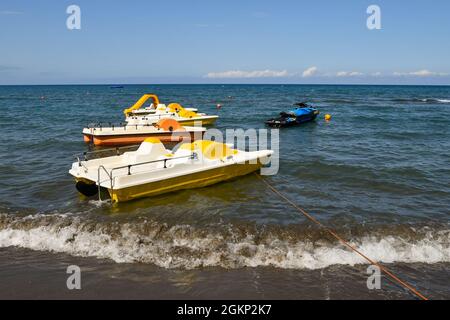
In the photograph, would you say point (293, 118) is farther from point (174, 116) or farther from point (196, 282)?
point (196, 282)

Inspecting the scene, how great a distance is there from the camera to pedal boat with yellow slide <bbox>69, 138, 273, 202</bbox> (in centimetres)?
1191

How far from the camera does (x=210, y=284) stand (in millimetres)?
7391

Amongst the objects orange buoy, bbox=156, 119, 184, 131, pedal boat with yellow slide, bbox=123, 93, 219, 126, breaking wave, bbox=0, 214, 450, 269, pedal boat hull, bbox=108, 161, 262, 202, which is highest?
pedal boat with yellow slide, bbox=123, 93, 219, 126

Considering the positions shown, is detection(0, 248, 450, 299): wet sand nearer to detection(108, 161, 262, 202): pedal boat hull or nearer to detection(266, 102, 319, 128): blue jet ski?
detection(108, 161, 262, 202): pedal boat hull

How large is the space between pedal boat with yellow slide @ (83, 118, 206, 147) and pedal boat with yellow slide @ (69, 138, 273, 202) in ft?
30.8

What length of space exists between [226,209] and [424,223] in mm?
6150

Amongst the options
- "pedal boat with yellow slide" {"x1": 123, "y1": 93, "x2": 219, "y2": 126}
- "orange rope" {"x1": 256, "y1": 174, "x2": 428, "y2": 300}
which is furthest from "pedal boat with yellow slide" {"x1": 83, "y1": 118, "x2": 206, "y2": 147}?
"orange rope" {"x1": 256, "y1": 174, "x2": 428, "y2": 300}

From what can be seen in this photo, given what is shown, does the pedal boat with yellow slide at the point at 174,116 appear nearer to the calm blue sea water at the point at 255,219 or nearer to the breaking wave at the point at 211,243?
the calm blue sea water at the point at 255,219

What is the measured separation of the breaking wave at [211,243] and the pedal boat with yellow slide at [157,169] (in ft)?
5.28

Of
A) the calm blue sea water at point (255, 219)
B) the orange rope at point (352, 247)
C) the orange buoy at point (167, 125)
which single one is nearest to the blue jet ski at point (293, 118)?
the orange buoy at point (167, 125)

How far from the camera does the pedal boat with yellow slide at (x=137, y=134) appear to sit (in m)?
22.7

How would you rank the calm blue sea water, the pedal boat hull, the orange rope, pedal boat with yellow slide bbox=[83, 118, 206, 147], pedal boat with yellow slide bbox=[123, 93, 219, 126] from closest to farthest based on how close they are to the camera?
1. the orange rope
2. the calm blue sea water
3. the pedal boat hull
4. pedal boat with yellow slide bbox=[83, 118, 206, 147]
5. pedal boat with yellow slide bbox=[123, 93, 219, 126]

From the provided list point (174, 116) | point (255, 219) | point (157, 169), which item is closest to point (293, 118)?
point (174, 116)
